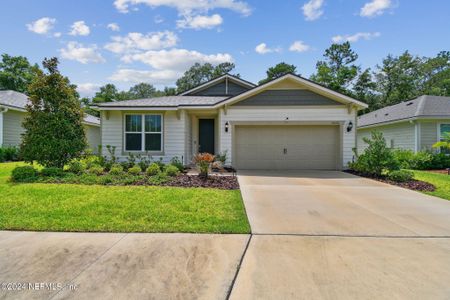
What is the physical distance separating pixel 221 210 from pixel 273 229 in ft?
4.48

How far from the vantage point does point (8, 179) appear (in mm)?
8117

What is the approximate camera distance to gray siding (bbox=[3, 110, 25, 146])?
15.1 metres

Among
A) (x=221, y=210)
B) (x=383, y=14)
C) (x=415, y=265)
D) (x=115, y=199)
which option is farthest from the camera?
(x=383, y=14)

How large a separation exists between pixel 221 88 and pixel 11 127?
13289 millimetres

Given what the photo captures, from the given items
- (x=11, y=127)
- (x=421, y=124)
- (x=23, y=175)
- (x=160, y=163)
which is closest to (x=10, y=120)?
(x=11, y=127)

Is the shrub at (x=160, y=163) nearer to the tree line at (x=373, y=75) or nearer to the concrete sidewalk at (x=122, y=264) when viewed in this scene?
the concrete sidewalk at (x=122, y=264)

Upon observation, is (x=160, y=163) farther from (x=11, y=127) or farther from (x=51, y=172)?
(x=11, y=127)

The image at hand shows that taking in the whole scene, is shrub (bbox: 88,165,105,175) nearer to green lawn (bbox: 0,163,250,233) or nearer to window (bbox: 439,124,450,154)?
green lawn (bbox: 0,163,250,233)

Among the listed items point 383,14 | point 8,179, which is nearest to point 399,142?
point 383,14

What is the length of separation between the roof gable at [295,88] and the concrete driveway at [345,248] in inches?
241

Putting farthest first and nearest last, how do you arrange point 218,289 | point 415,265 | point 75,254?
point 75,254 < point 415,265 < point 218,289

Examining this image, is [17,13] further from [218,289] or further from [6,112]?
[218,289]

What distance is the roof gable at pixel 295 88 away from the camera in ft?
38.9

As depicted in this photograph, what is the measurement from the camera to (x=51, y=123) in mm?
8914
